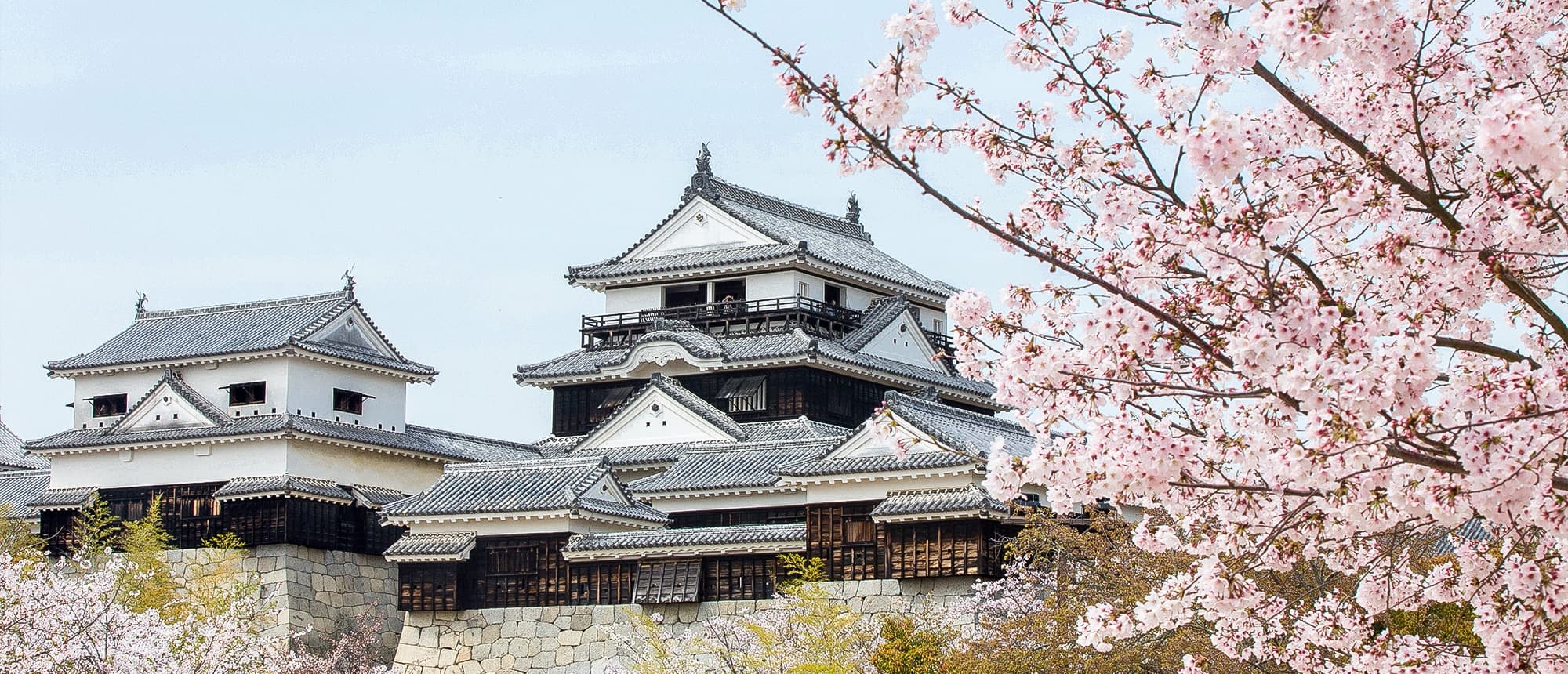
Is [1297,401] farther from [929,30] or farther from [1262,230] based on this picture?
[929,30]

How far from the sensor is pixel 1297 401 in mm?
7422

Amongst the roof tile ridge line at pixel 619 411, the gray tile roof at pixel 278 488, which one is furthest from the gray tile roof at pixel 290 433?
the roof tile ridge line at pixel 619 411

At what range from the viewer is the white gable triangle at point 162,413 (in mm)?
36031

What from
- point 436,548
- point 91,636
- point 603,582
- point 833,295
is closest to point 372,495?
point 436,548

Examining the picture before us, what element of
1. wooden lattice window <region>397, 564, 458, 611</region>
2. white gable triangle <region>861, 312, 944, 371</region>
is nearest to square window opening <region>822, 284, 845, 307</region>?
white gable triangle <region>861, 312, 944, 371</region>

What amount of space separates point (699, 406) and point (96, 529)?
1127 cm

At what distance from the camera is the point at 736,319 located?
3712 centimetres

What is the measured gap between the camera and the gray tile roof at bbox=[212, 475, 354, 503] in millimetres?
34406

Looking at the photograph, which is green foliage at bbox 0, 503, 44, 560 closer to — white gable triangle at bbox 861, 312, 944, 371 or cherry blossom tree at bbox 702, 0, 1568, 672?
white gable triangle at bbox 861, 312, 944, 371

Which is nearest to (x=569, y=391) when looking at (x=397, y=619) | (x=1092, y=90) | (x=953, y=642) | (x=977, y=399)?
(x=397, y=619)

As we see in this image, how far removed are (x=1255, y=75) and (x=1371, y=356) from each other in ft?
4.67

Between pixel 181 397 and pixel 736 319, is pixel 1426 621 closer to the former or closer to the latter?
pixel 736 319

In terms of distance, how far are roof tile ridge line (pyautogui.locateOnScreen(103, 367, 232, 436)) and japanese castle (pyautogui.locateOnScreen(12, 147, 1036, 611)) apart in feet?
0.15

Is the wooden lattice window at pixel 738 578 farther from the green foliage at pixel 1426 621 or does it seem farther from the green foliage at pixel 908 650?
the green foliage at pixel 1426 621
